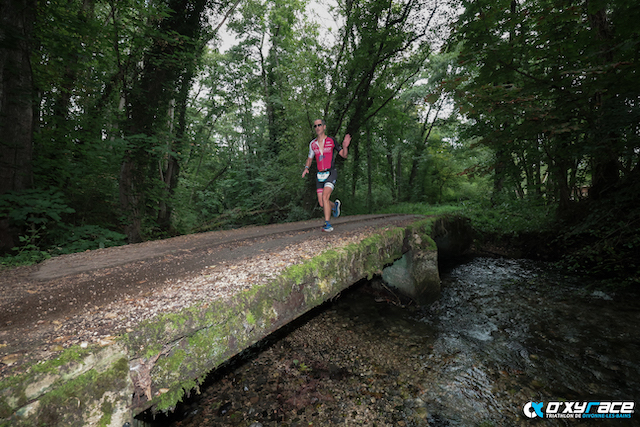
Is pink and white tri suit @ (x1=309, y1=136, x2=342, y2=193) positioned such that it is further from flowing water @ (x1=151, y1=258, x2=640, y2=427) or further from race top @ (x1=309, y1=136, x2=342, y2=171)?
flowing water @ (x1=151, y1=258, x2=640, y2=427)

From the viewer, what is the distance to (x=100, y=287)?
2248 millimetres

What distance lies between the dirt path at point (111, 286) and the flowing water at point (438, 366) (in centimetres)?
146

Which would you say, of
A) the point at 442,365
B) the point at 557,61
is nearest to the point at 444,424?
the point at 442,365

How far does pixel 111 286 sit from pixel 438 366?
152 inches

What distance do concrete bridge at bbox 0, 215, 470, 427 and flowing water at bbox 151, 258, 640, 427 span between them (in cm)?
117

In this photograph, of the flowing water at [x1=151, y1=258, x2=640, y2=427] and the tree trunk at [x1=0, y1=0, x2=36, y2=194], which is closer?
the flowing water at [x1=151, y1=258, x2=640, y2=427]

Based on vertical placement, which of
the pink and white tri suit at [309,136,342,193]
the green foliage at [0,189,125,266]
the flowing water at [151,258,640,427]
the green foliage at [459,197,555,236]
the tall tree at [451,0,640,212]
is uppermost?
the tall tree at [451,0,640,212]

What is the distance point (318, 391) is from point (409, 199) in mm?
18571

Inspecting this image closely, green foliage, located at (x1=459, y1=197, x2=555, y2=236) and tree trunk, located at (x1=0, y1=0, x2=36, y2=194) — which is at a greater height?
tree trunk, located at (x1=0, y1=0, x2=36, y2=194)

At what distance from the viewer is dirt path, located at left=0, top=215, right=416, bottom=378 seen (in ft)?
4.78

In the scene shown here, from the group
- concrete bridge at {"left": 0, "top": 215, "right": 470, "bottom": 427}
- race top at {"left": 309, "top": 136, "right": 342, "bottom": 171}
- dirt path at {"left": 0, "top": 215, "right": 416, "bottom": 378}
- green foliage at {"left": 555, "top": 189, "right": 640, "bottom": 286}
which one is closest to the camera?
concrete bridge at {"left": 0, "top": 215, "right": 470, "bottom": 427}

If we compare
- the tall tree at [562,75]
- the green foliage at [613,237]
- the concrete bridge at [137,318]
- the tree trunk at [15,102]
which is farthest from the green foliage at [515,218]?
the tree trunk at [15,102]

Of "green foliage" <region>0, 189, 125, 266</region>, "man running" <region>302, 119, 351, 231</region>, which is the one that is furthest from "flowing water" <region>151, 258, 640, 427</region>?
"green foliage" <region>0, 189, 125, 266</region>

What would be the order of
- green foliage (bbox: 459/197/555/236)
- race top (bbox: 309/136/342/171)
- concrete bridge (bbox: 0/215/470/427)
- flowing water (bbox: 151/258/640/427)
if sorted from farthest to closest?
green foliage (bbox: 459/197/555/236)
race top (bbox: 309/136/342/171)
flowing water (bbox: 151/258/640/427)
concrete bridge (bbox: 0/215/470/427)
